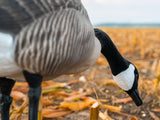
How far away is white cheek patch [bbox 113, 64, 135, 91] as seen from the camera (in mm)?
1192

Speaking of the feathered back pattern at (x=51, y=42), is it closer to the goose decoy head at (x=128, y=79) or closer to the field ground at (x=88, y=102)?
the goose decoy head at (x=128, y=79)

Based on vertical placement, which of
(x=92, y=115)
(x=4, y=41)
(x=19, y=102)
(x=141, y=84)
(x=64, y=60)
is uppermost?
(x=4, y=41)

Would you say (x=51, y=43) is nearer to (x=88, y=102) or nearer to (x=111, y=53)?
(x=111, y=53)

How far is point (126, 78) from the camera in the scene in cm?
120

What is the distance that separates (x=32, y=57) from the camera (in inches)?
28.5

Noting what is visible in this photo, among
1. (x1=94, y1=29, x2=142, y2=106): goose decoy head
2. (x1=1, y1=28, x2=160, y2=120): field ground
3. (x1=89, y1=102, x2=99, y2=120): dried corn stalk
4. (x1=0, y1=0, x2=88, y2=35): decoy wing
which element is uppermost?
(x1=0, y1=0, x2=88, y2=35): decoy wing

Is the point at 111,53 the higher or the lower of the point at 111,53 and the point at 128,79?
the higher

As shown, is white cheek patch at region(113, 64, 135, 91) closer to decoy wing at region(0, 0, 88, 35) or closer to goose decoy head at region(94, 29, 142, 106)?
goose decoy head at region(94, 29, 142, 106)

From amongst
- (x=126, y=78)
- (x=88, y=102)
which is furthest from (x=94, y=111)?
(x=88, y=102)

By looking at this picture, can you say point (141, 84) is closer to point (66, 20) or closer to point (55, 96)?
point (55, 96)

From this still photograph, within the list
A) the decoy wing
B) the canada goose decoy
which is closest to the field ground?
the canada goose decoy

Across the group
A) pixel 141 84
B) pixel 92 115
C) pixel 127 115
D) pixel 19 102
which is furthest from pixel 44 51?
pixel 141 84

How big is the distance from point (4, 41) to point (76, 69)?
1.04ft

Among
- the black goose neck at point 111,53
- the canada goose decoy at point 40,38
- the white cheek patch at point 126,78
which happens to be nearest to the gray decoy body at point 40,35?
the canada goose decoy at point 40,38
